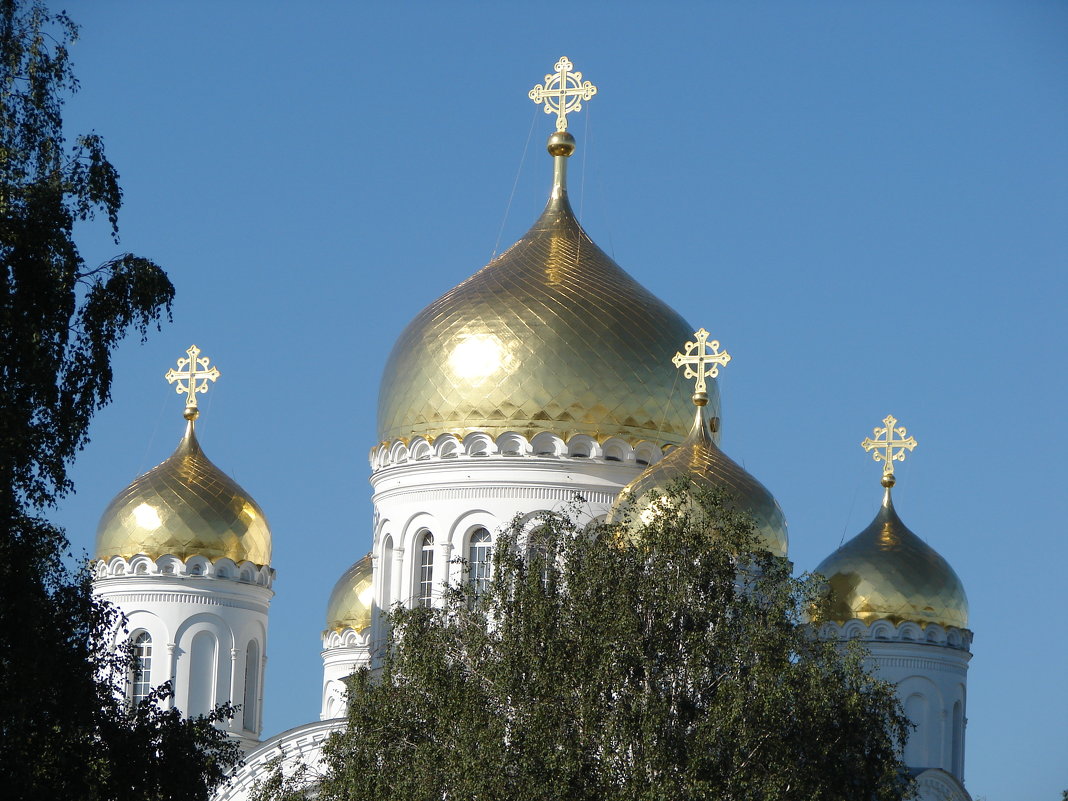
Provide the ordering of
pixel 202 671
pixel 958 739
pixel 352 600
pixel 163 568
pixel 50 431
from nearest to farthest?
pixel 50 431 < pixel 958 739 < pixel 163 568 < pixel 202 671 < pixel 352 600

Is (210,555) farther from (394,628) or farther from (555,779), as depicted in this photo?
(555,779)

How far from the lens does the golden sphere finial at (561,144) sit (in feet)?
97.8

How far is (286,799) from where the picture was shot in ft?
63.8

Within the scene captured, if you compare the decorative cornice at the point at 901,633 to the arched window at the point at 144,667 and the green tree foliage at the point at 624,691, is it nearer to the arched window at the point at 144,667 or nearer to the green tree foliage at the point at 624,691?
the arched window at the point at 144,667

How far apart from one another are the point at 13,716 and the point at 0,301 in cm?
284

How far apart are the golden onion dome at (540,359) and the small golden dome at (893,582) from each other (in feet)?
10.8

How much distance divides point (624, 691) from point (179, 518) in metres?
13.8

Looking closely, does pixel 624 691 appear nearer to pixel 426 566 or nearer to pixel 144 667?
pixel 426 566

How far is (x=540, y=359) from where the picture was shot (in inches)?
1070

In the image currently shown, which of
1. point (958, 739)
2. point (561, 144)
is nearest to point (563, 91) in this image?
point (561, 144)

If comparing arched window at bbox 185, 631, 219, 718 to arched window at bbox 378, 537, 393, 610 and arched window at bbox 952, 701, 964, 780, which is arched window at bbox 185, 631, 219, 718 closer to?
arched window at bbox 378, 537, 393, 610

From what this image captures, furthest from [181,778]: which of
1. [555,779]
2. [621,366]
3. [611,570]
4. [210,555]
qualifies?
[210,555]

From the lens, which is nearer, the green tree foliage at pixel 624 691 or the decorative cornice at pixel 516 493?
the green tree foliage at pixel 624 691

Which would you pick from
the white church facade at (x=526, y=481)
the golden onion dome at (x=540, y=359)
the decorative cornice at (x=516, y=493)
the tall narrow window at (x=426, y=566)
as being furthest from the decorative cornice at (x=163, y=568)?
the decorative cornice at (x=516, y=493)
